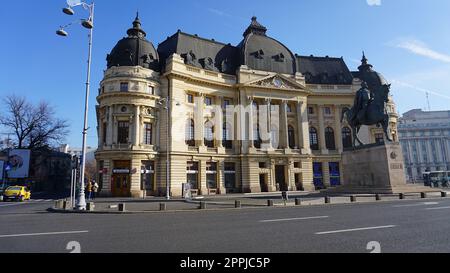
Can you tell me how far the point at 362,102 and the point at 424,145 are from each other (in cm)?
11191

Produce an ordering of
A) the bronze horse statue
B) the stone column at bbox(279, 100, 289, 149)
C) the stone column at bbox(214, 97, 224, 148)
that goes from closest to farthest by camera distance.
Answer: the bronze horse statue < the stone column at bbox(214, 97, 224, 148) < the stone column at bbox(279, 100, 289, 149)

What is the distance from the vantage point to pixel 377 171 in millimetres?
28609

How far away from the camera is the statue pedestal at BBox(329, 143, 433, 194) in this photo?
2739 cm

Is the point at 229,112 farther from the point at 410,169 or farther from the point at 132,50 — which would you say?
the point at 410,169

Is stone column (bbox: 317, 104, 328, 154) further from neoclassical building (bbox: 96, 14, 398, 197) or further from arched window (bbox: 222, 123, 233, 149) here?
arched window (bbox: 222, 123, 233, 149)

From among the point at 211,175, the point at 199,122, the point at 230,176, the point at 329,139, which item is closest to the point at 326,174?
the point at 329,139

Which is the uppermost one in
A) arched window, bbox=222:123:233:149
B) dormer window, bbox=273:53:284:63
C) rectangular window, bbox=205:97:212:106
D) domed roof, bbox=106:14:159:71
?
dormer window, bbox=273:53:284:63

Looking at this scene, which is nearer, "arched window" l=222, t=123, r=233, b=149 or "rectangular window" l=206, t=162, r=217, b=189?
"rectangular window" l=206, t=162, r=217, b=189

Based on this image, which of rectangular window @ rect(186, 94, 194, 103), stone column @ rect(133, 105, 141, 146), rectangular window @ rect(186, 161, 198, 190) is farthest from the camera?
rectangular window @ rect(186, 94, 194, 103)

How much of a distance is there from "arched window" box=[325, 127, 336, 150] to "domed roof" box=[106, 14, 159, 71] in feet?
110

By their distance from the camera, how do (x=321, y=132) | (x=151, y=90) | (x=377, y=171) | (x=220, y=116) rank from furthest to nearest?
(x=321, y=132), (x=220, y=116), (x=151, y=90), (x=377, y=171)

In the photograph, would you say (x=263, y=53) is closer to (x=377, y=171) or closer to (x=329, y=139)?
(x=329, y=139)

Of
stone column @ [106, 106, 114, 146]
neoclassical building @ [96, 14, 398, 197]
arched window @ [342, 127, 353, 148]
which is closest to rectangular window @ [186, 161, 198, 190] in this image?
neoclassical building @ [96, 14, 398, 197]
